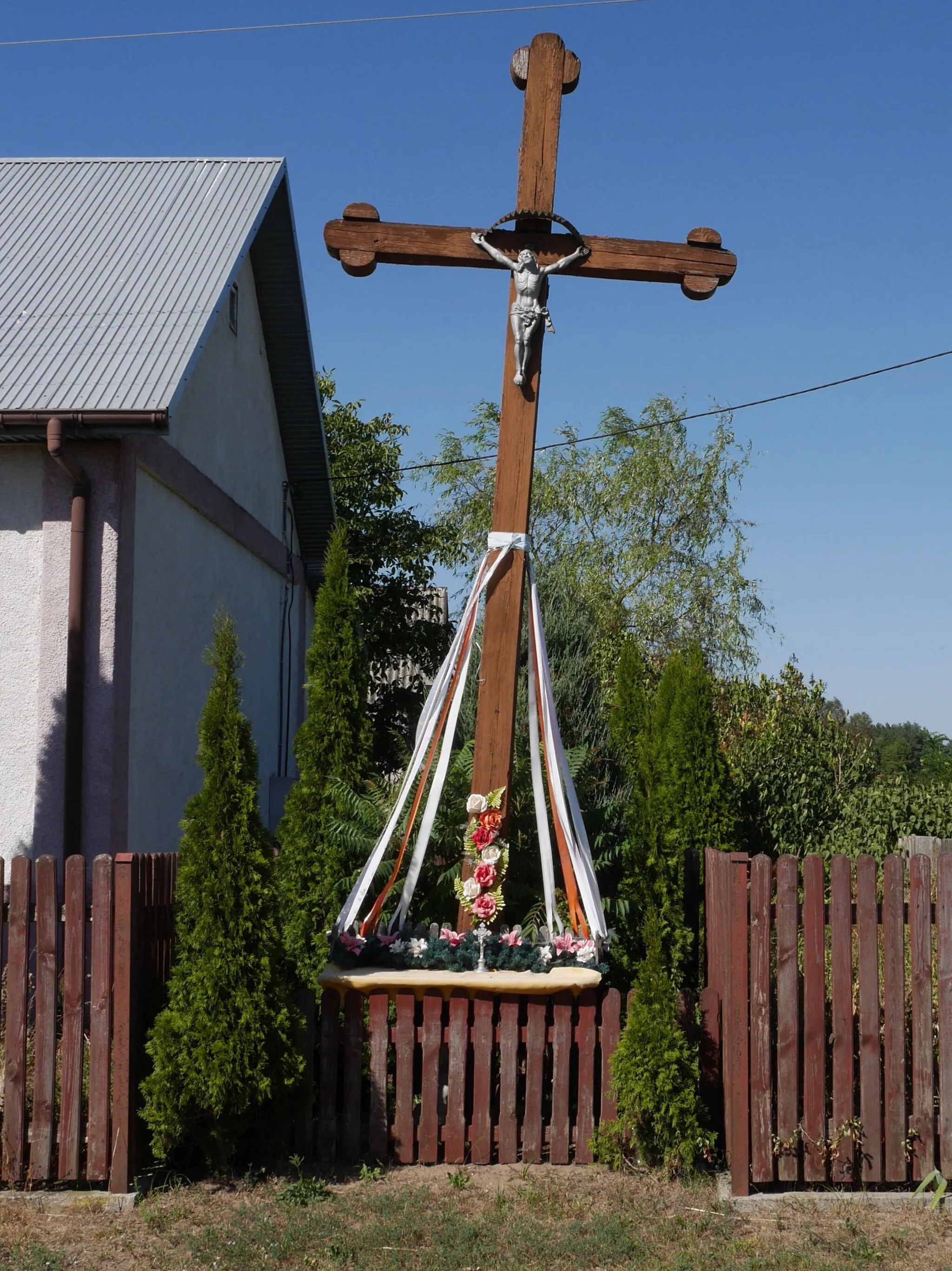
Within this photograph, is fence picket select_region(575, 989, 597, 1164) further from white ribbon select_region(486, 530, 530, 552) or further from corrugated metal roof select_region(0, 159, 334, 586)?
corrugated metal roof select_region(0, 159, 334, 586)

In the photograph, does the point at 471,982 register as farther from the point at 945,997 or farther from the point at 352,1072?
the point at 945,997

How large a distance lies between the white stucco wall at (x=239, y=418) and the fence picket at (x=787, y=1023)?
5.90 meters

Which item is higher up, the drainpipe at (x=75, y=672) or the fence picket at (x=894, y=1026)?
the drainpipe at (x=75, y=672)

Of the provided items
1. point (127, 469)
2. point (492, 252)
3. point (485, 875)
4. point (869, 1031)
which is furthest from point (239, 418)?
point (869, 1031)

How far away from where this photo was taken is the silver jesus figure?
227 inches

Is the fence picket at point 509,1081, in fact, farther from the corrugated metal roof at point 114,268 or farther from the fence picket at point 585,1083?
the corrugated metal roof at point 114,268

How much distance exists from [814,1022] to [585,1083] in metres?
1.00

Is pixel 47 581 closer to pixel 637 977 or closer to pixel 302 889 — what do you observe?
pixel 302 889

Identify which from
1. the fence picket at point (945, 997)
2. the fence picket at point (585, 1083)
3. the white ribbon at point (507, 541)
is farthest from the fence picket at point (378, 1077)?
the fence picket at point (945, 997)

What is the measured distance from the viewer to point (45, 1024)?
4.70 metres

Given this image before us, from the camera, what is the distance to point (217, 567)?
34.3 ft

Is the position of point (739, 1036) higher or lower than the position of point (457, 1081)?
higher

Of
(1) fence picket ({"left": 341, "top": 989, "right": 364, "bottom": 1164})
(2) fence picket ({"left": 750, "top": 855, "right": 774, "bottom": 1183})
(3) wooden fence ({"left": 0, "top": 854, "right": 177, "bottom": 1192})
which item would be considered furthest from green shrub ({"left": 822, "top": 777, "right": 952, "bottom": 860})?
(3) wooden fence ({"left": 0, "top": 854, "right": 177, "bottom": 1192})

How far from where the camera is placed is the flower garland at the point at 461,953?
17.4 feet
